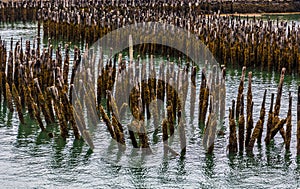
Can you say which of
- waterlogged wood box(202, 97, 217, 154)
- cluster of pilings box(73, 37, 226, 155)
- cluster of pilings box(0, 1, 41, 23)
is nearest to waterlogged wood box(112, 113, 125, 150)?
cluster of pilings box(73, 37, 226, 155)

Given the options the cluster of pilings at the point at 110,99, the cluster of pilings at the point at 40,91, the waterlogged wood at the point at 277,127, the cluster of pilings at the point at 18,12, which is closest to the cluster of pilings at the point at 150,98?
the cluster of pilings at the point at 110,99

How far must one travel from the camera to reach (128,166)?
8172 millimetres

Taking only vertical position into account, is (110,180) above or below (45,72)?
below

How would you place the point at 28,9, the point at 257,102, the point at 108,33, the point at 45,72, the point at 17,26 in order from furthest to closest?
the point at 28,9
the point at 17,26
the point at 108,33
the point at 257,102
the point at 45,72

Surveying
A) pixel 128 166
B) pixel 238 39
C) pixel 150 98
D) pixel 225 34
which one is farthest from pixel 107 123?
pixel 225 34

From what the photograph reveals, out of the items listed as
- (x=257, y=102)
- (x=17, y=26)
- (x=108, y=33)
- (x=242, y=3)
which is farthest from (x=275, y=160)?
(x=242, y=3)

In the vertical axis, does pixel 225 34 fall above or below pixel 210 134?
above

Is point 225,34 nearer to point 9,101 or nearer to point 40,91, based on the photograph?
point 9,101

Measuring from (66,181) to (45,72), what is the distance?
148 inches

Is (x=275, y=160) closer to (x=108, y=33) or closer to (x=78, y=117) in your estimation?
(x=78, y=117)

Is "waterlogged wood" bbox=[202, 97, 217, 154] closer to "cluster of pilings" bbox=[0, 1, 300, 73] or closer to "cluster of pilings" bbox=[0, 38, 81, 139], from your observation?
"cluster of pilings" bbox=[0, 38, 81, 139]

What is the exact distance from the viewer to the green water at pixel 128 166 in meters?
7.65

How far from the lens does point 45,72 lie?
36.3 ft

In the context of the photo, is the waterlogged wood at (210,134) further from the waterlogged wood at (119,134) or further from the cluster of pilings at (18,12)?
the cluster of pilings at (18,12)
